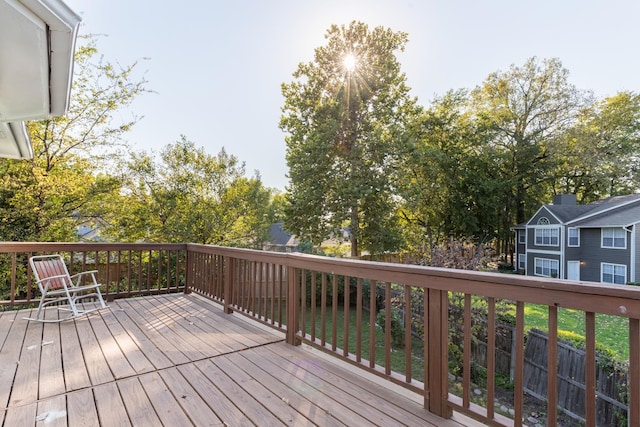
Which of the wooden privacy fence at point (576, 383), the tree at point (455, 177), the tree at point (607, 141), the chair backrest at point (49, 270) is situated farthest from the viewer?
the tree at point (455, 177)

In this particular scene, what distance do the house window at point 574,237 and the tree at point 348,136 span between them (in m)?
8.74

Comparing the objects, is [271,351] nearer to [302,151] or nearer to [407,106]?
[302,151]

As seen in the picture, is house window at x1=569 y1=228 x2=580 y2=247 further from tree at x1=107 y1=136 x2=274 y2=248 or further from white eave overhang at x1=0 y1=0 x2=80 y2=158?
white eave overhang at x1=0 y1=0 x2=80 y2=158

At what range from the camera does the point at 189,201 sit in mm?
10961

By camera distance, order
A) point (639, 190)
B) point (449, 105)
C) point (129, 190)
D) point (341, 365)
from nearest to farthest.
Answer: point (341, 365) → point (129, 190) → point (639, 190) → point (449, 105)

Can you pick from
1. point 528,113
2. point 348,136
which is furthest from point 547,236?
point 348,136

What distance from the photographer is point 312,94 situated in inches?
607

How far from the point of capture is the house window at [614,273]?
45.0 feet

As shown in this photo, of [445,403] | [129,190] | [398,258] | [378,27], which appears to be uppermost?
[378,27]

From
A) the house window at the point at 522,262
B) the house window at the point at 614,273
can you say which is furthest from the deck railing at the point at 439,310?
the house window at the point at 522,262

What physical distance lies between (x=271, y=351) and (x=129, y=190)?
9110 millimetres

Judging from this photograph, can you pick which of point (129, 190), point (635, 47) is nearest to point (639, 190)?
point (635, 47)

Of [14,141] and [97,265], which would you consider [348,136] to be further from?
[14,141]

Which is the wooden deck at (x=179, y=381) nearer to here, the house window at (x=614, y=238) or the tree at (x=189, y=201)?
the tree at (x=189, y=201)
